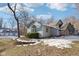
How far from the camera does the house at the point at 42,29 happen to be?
7.13 ft

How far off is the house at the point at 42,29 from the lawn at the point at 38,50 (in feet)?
0.42

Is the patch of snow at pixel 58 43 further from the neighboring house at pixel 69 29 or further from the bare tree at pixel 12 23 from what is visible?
the bare tree at pixel 12 23

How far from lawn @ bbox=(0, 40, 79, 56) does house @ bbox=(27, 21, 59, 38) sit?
0.42 ft

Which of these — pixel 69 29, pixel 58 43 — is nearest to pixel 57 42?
pixel 58 43

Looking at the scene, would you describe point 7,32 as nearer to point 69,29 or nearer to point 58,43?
point 58,43

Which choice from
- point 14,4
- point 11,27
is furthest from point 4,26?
point 14,4

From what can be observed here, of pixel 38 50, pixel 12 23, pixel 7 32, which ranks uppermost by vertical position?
pixel 12 23

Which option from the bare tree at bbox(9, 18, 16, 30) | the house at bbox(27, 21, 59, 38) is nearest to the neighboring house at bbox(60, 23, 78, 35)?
the house at bbox(27, 21, 59, 38)

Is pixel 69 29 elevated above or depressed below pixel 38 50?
above

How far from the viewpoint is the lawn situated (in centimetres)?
214

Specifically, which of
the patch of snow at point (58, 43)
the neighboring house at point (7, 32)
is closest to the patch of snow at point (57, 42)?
the patch of snow at point (58, 43)

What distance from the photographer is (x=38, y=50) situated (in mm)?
2158

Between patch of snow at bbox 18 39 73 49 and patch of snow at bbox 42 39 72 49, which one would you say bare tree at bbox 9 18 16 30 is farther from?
patch of snow at bbox 42 39 72 49

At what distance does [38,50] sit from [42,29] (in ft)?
0.78
